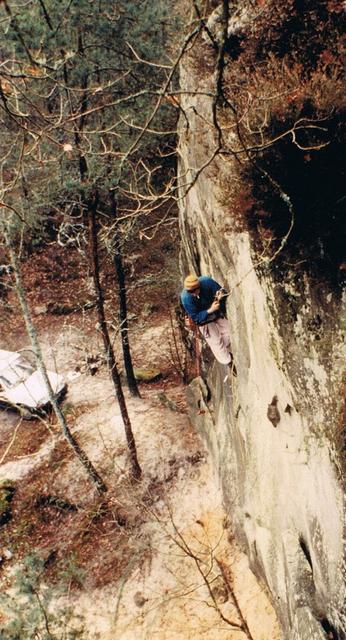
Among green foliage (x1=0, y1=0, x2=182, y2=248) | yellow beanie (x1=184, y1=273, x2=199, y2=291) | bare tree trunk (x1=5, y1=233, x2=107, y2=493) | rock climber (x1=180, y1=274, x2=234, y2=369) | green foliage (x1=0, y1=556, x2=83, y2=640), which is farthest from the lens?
bare tree trunk (x1=5, y1=233, x2=107, y2=493)

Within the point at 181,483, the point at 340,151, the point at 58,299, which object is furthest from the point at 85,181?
the point at 58,299

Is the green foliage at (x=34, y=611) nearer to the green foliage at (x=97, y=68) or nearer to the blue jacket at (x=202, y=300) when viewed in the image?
the blue jacket at (x=202, y=300)

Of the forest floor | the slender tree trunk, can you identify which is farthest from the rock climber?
the forest floor

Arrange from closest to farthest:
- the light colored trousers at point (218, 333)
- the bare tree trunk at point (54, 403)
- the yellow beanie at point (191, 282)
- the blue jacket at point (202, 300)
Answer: the yellow beanie at point (191, 282) → the blue jacket at point (202, 300) → the light colored trousers at point (218, 333) → the bare tree trunk at point (54, 403)

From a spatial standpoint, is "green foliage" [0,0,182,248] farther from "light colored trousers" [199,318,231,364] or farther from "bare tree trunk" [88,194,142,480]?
"light colored trousers" [199,318,231,364]

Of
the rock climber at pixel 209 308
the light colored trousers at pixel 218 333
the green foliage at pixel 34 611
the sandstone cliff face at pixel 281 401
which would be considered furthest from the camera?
the light colored trousers at pixel 218 333

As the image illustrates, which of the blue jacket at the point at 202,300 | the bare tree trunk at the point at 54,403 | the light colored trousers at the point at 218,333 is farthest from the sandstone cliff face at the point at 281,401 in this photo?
the bare tree trunk at the point at 54,403

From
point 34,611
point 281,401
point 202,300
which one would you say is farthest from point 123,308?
point 281,401

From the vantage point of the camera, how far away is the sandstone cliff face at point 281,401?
200 inches

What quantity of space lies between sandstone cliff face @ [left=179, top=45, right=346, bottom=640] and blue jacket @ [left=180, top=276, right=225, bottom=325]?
25cm

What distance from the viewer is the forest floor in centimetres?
1017

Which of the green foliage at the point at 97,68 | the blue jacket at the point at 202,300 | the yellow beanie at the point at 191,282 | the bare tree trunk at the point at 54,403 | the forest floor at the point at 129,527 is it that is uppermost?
the green foliage at the point at 97,68

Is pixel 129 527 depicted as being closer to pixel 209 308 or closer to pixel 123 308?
pixel 123 308

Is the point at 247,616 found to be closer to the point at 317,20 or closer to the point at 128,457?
the point at 128,457
